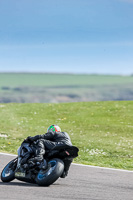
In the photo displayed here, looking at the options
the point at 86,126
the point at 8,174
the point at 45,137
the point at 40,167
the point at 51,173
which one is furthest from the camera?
the point at 86,126

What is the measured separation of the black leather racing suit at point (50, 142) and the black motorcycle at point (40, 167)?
142 mm

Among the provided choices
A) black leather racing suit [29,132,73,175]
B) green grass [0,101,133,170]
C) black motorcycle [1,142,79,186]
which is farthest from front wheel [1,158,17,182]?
green grass [0,101,133,170]

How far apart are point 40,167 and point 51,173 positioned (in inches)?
16.4

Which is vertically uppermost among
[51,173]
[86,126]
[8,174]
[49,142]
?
[49,142]

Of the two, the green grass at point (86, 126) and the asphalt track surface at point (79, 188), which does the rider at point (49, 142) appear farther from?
the green grass at point (86, 126)

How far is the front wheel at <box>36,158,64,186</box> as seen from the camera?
29.5ft

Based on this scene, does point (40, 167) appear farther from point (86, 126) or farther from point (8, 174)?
point (86, 126)

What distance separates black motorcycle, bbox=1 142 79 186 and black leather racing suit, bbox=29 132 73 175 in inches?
5.6

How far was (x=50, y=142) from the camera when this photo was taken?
9.70m

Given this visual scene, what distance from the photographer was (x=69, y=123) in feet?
92.9

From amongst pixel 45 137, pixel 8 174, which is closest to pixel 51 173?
pixel 45 137

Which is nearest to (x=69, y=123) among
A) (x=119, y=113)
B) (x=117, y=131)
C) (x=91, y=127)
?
(x=91, y=127)

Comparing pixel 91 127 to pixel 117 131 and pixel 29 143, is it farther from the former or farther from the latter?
pixel 29 143

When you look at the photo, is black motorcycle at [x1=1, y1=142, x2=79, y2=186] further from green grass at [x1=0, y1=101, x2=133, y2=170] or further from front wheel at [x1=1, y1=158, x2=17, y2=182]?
green grass at [x1=0, y1=101, x2=133, y2=170]
